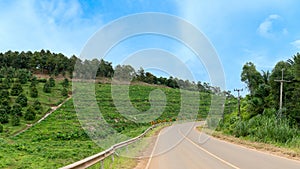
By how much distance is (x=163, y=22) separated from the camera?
11.3 metres

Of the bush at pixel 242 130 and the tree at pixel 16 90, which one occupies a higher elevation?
the tree at pixel 16 90

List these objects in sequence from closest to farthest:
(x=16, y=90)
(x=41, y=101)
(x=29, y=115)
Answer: (x=29, y=115) < (x=16, y=90) < (x=41, y=101)

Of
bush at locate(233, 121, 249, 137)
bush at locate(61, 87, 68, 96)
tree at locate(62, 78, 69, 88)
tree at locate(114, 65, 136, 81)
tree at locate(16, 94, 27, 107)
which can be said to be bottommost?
bush at locate(233, 121, 249, 137)

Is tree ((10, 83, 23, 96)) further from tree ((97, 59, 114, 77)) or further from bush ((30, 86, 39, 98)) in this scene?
tree ((97, 59, 114, 77))

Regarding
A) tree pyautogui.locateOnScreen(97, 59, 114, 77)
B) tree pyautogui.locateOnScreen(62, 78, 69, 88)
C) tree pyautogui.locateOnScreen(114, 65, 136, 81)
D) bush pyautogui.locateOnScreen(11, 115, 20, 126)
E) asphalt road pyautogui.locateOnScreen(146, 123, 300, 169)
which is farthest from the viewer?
tree pyautogui.locateOnScreen(62, 78, 69, 88)

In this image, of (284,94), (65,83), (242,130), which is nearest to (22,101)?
(65,83)

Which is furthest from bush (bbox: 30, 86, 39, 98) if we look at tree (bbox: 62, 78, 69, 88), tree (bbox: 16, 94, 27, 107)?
tree (bbox: 62, 78, 69, 88)

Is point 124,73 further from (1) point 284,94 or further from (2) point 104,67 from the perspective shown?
(1) point 284,94

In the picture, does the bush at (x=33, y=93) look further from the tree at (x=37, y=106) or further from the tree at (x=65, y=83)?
the tree at (x=65, y=83)

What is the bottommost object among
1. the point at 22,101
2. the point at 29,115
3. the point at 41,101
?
the point at 29,115

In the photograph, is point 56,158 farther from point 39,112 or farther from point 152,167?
point 39,112

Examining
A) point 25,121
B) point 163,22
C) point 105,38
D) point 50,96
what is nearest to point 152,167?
point 105,38

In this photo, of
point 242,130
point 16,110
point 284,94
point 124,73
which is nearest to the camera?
point 124,73

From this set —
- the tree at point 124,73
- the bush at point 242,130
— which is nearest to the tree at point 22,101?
the bush at point 242,130
